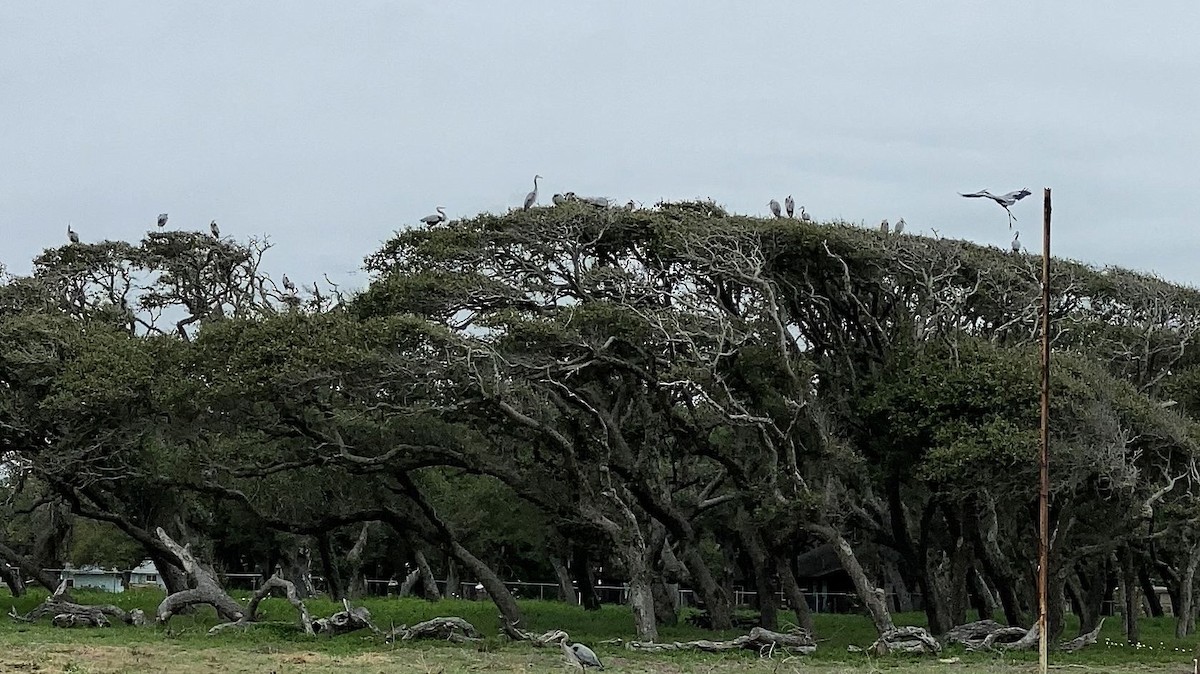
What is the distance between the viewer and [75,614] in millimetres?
27672

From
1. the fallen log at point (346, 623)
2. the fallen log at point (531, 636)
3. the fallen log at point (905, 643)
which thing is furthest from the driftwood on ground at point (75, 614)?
the fallen log at point (905, 643)

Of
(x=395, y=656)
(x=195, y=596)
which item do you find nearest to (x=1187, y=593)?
(x=395, y=656)

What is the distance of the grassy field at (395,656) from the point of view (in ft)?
64.0

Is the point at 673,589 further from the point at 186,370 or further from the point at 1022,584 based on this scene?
the point at 186,370

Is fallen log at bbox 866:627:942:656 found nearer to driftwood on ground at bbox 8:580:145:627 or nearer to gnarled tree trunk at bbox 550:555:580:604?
driftwood on ground at bbox 8:580:145:627

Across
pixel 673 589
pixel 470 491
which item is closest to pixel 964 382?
pixel 673 589

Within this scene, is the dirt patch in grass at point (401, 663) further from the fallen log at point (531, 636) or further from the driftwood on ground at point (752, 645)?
the driftwood on ground at point (752, 645)

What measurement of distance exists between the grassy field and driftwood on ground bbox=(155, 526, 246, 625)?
444 millimetres

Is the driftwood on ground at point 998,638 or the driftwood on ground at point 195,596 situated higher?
the driftwood on ground at point 195,596

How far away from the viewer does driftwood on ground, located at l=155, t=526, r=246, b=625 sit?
86.5ft

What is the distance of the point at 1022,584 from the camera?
1270 inches

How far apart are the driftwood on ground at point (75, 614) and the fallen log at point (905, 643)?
47.8 ft

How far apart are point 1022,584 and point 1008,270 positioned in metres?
8.57

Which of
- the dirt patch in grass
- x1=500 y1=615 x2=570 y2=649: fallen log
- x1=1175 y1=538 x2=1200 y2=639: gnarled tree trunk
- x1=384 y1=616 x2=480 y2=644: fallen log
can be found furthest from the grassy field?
x1=1175 y1=538 x2=1200 y2=639: gnarled tree trunk
